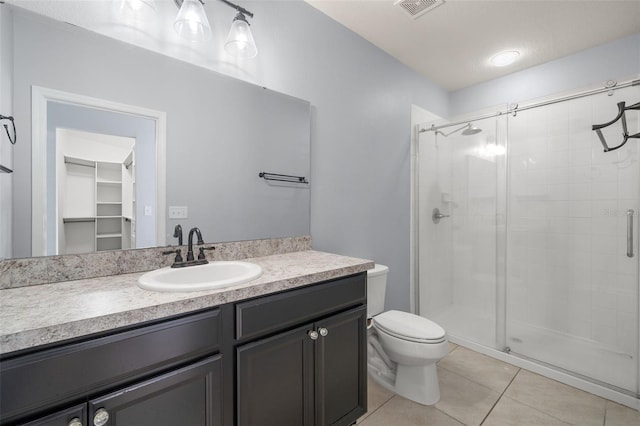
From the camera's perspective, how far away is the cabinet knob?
0.70 meters

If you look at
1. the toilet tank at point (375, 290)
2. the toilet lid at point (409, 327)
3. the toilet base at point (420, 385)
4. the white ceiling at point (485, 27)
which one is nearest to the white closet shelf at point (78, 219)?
the toilet tank at point (375, 290)

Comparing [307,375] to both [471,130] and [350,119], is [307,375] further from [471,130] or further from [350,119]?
[471,130]

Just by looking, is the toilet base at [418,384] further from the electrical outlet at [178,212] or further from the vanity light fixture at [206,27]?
the vanity light fixture at [206,27]

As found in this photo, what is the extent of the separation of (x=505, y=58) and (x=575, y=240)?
1.65 metres

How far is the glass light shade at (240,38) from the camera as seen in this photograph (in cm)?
142

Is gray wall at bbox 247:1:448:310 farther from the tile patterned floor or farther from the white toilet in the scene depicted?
the tile patterned floor

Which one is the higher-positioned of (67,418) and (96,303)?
(96,303)

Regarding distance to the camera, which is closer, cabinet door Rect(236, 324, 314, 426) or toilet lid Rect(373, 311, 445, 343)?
cabinet door Rect(236, 324, 314, 426)

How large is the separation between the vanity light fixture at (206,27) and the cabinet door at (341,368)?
1417 mm

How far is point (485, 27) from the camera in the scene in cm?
204

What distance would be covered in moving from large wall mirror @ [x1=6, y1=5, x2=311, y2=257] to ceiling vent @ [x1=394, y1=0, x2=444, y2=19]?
38.1 inches

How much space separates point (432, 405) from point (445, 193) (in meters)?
1.80

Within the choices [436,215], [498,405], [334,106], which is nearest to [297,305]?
[334,106]

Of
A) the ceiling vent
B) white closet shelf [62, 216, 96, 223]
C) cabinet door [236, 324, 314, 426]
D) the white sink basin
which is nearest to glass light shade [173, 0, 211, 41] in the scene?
white closet shelf [62, 216, 96, 223]
